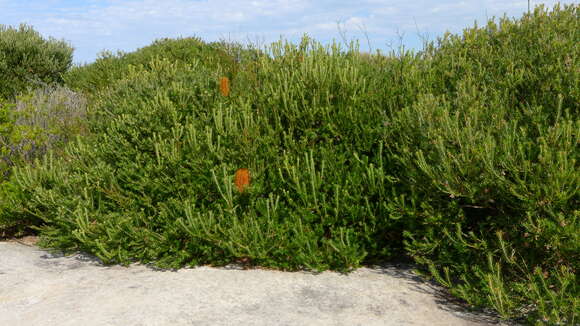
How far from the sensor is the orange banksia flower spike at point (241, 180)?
5.54 m

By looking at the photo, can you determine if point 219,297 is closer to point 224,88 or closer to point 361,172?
point 361,172

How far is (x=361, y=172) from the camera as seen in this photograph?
556cm

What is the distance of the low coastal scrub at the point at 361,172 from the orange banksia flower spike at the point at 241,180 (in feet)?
0.06

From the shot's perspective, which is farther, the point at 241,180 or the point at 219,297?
the point at 241,180

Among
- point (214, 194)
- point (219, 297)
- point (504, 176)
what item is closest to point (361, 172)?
point (504, 176)

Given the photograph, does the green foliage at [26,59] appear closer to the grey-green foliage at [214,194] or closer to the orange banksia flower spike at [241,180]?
the grey-green foliage at [214,194]

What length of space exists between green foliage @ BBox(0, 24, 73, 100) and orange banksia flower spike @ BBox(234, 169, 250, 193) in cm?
1102

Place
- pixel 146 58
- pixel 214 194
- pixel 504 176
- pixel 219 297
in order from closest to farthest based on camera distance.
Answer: pixel 504 176, pixel 219 297, pixel 214 194, pixel 146 58

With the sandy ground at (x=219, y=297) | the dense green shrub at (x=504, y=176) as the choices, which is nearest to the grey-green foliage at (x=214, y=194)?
the sandy ground at (x=219, y=297)

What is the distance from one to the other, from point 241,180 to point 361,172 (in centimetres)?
126

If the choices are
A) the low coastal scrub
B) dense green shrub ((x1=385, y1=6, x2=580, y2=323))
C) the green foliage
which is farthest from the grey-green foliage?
the green foliage

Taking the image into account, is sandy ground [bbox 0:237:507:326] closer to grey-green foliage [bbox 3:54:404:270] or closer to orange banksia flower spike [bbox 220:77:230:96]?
grey-green foliage [bbox 3:54:404:270]

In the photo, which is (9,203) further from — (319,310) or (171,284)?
(319,310)

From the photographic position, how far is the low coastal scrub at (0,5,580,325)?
14.7ft
